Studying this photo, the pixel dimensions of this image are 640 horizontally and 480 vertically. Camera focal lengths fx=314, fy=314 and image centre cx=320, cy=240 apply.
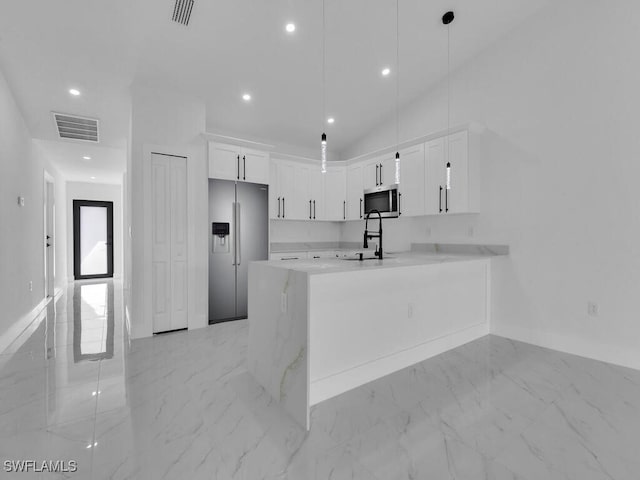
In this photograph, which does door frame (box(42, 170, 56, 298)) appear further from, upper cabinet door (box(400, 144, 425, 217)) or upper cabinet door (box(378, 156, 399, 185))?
upper cabinet door (box(400, 144, 425, 217))

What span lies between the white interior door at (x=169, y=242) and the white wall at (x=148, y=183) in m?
0.06

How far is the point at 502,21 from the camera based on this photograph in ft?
11.3

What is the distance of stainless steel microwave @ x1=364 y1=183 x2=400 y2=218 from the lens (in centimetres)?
434

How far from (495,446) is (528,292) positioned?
2.29 meters

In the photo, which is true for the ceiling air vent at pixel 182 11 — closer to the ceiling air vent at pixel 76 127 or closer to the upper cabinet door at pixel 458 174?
the ceiling air vent at pixel 76 127

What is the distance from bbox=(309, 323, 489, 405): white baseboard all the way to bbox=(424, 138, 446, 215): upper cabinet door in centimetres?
150

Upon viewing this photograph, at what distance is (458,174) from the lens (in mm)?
3748

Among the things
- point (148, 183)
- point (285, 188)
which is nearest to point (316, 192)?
point (285, 188)

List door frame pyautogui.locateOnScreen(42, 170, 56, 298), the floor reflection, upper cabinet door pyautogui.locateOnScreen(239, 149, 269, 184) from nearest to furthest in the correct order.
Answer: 1. the floor reflection
2. upper cabinet door pyautogui.locateOnScreen(239, 149, 269, 184)
3. door frame pyautogui.locateOnScreen(42, 170, 56, 298)

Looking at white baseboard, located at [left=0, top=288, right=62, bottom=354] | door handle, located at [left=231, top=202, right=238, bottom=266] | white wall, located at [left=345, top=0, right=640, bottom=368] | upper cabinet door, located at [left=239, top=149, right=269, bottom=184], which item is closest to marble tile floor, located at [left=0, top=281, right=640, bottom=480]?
white baseboard, located at [left=0, top=288, right=62, bottom=354]

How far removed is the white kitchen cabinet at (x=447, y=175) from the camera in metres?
3.70

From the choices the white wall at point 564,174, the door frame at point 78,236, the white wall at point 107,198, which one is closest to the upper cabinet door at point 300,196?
the white wall at point 564,174

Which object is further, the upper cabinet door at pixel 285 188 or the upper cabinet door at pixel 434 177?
the upper cabinet door at pixel 285 188

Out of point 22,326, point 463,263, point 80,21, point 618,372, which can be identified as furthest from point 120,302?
point 618,372
